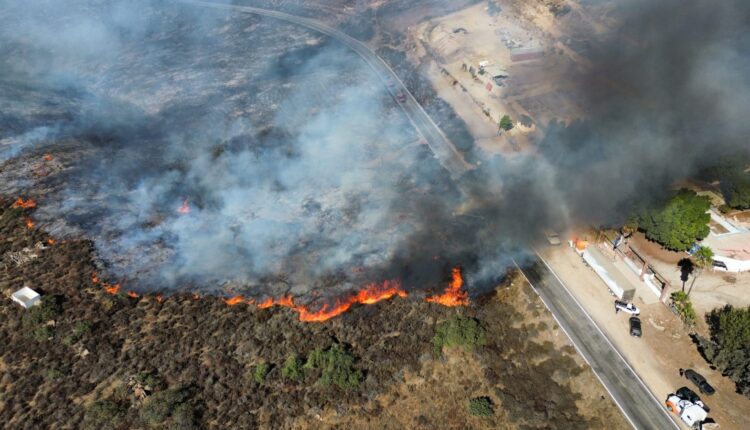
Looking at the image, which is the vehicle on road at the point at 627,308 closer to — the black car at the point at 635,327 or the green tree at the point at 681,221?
the black car at the point at 635,327

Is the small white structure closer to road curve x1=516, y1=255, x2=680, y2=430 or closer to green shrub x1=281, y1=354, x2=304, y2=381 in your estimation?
green shrub x1=281, y1=354, x2=304, y2=381

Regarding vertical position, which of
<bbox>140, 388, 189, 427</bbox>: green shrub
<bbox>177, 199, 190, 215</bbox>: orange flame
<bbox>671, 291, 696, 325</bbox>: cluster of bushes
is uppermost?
<bbox>671, 291, 696, 325</bbox>: cluster of bushes

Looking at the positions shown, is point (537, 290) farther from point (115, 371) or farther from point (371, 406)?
point (115, 371)

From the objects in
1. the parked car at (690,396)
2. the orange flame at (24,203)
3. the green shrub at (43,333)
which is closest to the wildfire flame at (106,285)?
the green shrub at (43,333)

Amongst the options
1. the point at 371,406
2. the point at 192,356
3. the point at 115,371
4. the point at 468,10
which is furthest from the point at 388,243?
the point at 468,10

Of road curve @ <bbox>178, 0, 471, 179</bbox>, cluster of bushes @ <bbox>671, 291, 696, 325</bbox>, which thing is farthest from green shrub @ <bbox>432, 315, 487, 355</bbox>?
road curve @ <bbox>178, 0, 471, 179</bbox>

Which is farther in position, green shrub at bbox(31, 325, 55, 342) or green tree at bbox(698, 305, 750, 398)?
green shrub at bbox(31, 325, 55, 342)
